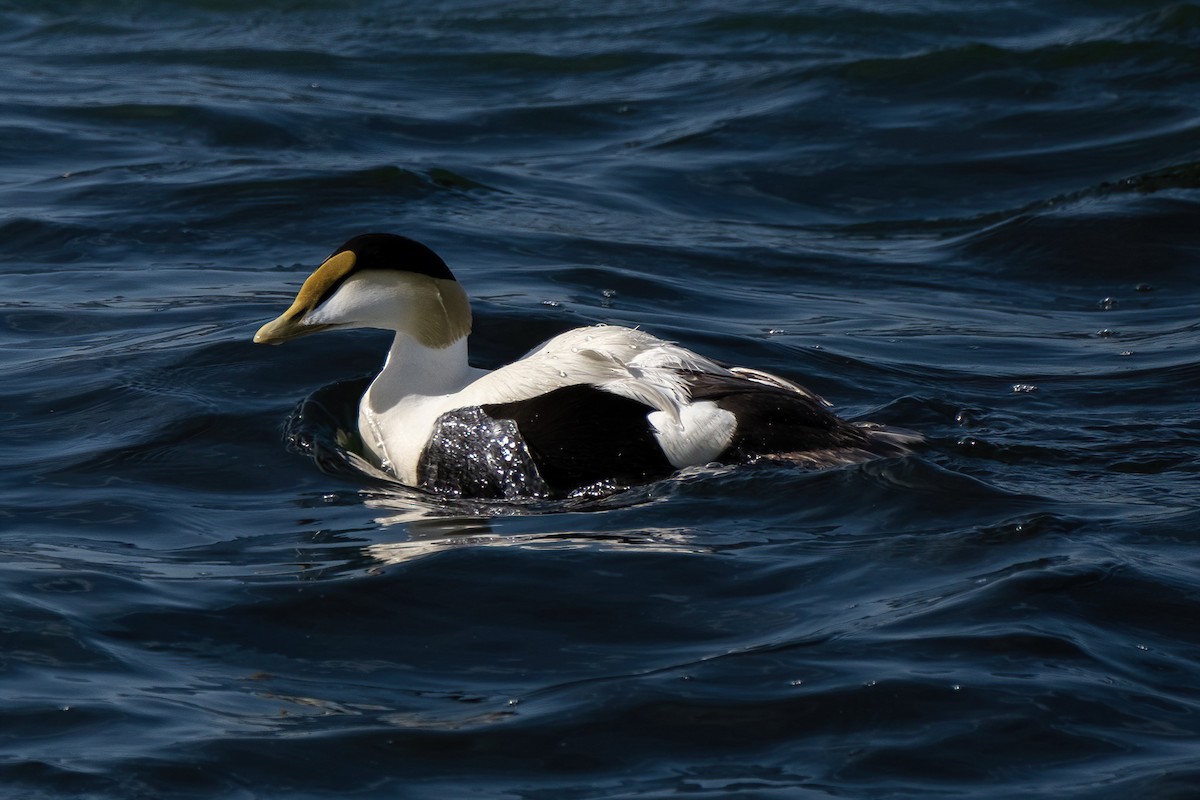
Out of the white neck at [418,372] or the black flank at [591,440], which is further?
the white neck at [418,372]

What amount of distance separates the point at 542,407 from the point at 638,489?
402mm

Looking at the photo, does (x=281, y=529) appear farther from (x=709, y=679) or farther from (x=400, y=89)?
(x=400, y=89)

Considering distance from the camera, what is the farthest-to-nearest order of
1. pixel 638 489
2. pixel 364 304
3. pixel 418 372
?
1. pixel 418 372
2. pixel 364 304
3. pixel 638 489

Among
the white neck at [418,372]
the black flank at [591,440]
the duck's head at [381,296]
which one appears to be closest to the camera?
the black flank at [591,440]

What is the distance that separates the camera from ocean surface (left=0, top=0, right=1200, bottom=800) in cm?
404

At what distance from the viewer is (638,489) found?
18.6ft

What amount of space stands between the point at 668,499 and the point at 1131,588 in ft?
4.67

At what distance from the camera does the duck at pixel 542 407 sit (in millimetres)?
5707

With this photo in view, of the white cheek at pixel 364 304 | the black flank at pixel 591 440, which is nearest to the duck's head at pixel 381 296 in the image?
the white cheek at pixel 364 304

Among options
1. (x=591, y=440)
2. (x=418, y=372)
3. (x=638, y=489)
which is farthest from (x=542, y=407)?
(x=418, y=372)

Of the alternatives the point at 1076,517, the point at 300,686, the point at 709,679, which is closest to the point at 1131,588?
the point at 1076,517

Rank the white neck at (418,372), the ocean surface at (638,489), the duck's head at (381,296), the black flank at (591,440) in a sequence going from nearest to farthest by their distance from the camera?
1. the ocean surface at (638,489)
2. the black flank at (591,440)
3. the duck's head at (381,296)
4. the white neck at (418,372)

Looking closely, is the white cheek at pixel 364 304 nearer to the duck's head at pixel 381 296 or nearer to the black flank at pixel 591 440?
the duck's head at pixel 381 296

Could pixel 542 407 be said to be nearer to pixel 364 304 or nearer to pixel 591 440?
pixel 591 440
